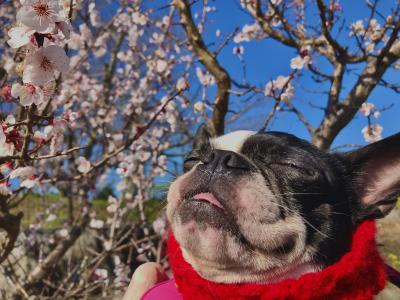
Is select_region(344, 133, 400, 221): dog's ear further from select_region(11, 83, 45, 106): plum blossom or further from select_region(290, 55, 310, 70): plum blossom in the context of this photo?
select_region(290, 55, 310, 70): plum blossom

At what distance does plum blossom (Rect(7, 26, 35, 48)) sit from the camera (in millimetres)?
1650

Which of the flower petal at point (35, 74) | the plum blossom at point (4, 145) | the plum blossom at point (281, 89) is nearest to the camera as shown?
the flower petal at point (35, 74)

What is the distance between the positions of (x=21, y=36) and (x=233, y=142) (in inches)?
46.1

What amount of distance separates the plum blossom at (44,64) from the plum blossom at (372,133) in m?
3.81

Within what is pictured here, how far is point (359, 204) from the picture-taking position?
2203 mm

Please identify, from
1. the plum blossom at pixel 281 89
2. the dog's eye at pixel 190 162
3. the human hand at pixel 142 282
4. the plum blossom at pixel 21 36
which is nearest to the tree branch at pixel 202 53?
the plum blossom at pixel 281 89

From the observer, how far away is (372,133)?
4750mm

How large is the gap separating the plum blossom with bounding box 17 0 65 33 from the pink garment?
1542 millimetres

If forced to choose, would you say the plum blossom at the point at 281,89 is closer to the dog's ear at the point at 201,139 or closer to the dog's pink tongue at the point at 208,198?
the dog's ear at the point at 201,139

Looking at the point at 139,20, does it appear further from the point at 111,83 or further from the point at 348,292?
the point at 348,292

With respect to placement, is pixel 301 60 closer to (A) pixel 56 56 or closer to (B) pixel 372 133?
(B) pixel 372 133

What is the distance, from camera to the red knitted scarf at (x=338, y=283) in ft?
6.11

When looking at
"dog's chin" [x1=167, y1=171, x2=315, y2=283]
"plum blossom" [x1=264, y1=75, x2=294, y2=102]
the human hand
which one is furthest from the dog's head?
"plum blossom" [x1=264, y1=75, x2=294, y2=102]

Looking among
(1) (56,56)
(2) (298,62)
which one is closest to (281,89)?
(2) (298,62)
